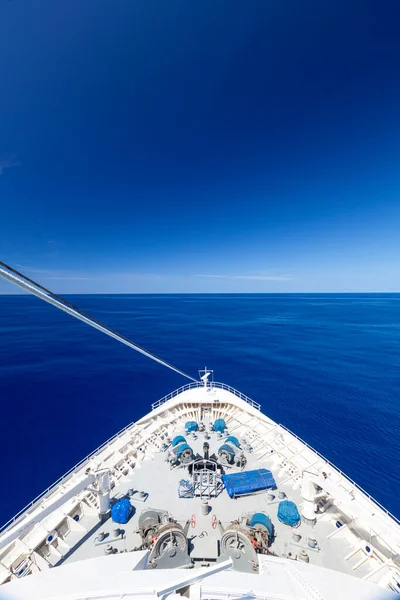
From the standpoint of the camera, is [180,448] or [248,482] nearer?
[248,482]

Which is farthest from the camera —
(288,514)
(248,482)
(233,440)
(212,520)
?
(233,440)

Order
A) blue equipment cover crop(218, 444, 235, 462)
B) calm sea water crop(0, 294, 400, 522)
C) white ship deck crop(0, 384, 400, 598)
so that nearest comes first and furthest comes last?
white ship deck crop(0, 384, 400, 598) < blue equipment cover crop(218, 444, 235, 462) < calm sea water crop(0, 294, 400, 522)

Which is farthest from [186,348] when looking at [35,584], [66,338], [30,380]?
[35,584]

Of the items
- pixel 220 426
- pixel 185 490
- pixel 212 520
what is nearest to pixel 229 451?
pixel 220 426

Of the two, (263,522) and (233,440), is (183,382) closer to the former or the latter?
(233,440)

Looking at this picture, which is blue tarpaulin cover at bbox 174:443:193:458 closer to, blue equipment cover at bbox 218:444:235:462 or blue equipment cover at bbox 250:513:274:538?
blue equipment cover at bbox 218:444:235:462

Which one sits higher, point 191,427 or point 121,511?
point 191,427

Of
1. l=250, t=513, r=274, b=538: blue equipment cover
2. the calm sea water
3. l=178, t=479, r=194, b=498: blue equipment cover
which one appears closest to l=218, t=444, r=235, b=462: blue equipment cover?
l=178, t=479, r=194, b=498: blue equipment cover
